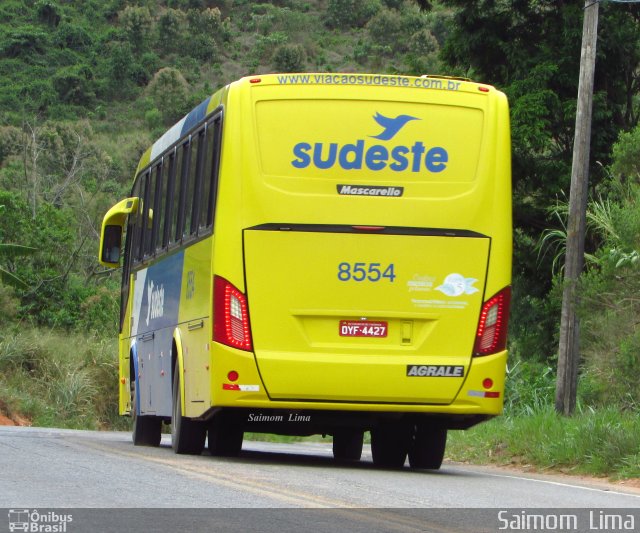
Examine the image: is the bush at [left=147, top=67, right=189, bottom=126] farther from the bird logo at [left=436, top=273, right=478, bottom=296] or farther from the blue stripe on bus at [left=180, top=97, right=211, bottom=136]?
the bird logo at [left=436, top=273, right=478, bottom=296]

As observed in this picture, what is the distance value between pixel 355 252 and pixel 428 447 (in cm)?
259

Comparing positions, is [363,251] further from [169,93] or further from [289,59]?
[289,59]

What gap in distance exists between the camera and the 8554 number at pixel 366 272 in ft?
41.3

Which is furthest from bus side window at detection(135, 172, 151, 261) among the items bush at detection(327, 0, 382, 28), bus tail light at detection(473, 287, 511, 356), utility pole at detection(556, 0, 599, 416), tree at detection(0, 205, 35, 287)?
bush at detection(327, 0, 382, 28)

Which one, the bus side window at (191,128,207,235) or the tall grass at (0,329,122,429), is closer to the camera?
the bus side window at (191,128,207,235)

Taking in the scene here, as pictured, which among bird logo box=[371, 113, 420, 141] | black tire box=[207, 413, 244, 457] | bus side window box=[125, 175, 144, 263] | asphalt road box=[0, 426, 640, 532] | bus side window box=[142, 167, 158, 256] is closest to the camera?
asphalt road box=[0, 426, 640, 532]

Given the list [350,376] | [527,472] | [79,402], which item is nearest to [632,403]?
[527,472]

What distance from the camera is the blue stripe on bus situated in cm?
1395

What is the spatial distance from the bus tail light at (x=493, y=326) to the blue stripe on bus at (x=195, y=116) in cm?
344

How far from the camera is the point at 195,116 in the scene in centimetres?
1443

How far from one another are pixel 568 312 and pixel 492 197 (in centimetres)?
692

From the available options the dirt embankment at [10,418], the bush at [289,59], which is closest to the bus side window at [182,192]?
the dirt embankment at [10,418]

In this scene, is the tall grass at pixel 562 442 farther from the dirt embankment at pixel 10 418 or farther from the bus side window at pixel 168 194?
the dirt embankment at pixel 10 418

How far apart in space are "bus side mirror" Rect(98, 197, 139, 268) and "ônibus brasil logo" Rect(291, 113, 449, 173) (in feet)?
21.8
